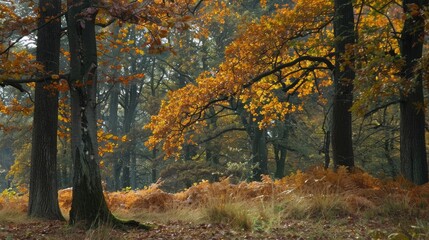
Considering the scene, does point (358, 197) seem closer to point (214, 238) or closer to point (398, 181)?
point (398, 181)

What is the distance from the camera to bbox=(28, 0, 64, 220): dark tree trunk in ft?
32.2

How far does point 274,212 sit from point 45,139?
5.05 metres

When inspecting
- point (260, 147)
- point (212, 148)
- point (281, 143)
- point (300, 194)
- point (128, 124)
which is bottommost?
point (300, 194)

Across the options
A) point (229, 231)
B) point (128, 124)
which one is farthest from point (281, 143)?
point (229, 231)

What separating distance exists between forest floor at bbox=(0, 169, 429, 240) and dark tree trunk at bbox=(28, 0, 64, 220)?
48 centimetres

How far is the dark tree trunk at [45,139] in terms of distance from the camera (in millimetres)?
9828

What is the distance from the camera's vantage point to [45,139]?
9938 mm

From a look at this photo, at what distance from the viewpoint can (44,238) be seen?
6.39m

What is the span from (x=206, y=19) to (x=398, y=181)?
7.60 m

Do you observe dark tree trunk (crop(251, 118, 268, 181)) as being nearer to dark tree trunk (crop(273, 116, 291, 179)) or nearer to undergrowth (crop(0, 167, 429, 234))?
dark tree trunk (crop(273, 116, 291, 179))

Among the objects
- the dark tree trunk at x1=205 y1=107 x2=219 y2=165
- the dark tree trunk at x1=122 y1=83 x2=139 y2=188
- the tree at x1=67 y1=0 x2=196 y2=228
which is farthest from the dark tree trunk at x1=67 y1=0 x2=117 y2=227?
the dark tree trunk at x1=122 y1=83 x2=139 y2=188

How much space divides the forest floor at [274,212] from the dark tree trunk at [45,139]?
48cm

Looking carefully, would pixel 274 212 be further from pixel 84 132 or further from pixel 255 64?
pixel 255 64

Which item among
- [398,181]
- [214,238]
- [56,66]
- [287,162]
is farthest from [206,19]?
[287,162]
